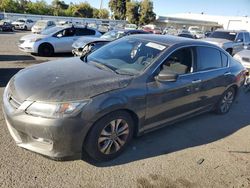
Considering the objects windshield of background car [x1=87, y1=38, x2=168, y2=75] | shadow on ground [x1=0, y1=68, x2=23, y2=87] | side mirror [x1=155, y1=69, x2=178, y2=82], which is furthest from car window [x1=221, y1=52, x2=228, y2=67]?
shadow on ground [x1=0, y1=68, x2=23, y2=87]

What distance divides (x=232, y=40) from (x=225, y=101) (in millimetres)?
9189

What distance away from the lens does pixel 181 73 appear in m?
4.24

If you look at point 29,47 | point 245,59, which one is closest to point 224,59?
point 245,59

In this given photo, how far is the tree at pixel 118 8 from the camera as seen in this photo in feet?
187

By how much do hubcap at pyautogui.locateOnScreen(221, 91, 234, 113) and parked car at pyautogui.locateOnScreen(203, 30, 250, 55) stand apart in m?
7.84

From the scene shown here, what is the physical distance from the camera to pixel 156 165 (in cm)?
360

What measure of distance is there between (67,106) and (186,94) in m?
2.11

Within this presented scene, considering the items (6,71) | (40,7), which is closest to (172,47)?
(6,71)

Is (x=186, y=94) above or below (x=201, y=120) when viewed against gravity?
above

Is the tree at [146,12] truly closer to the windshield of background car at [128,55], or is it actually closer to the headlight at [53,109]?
the windshield of background car at [128,55]

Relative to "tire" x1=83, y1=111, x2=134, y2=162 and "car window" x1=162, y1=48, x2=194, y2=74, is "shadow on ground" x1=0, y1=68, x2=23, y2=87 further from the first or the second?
"car window" x1=162, y1=48, x2=194, y2=74

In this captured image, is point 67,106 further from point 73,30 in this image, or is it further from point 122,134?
point 73,30

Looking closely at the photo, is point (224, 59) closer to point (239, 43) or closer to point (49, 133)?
point (49, 133)

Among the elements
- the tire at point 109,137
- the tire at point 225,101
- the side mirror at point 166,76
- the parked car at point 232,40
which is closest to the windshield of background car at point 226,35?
the parked car at point 232,40
